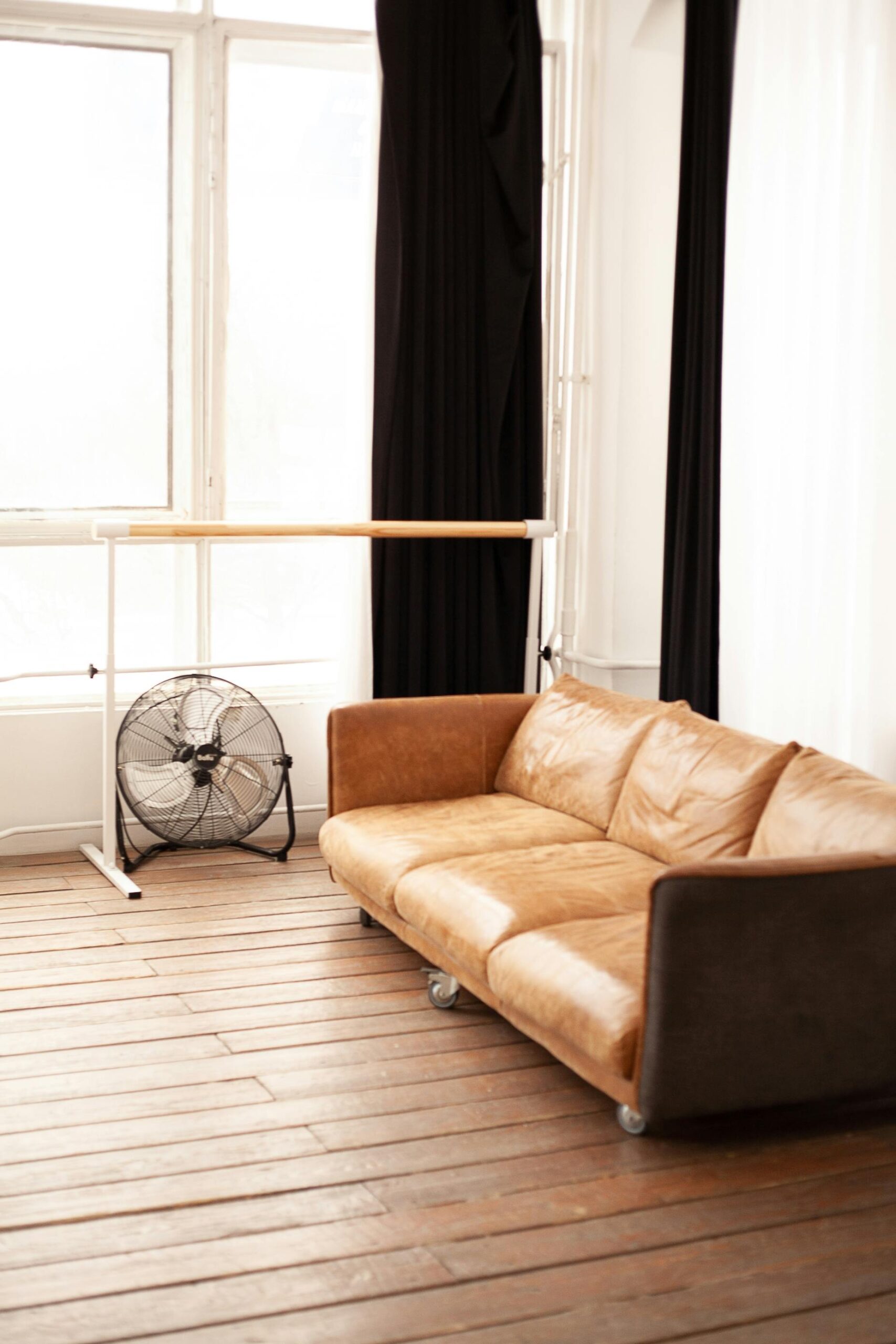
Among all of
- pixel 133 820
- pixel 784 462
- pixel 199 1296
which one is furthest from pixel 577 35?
pixel 199 1296

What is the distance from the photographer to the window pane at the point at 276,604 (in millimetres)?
4891

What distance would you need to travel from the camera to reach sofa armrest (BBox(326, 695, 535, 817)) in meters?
4.05

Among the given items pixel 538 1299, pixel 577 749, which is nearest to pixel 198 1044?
pixel 538 1299

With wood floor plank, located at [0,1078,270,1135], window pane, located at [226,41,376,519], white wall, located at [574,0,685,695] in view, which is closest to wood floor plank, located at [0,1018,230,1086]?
wood floor plank, located at [0,1078,270,1135]

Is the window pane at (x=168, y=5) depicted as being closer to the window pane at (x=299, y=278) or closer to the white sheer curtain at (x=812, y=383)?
the window pane at (x=299, y=278)

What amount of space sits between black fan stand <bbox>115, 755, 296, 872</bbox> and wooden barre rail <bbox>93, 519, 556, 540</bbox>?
0.73 meters

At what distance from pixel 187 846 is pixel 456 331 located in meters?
1.85

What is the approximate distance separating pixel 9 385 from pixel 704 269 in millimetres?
2155

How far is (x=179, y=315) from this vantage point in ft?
15.5

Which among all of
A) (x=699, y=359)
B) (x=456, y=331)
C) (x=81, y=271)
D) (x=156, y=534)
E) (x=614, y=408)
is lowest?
(x=156, y=534)

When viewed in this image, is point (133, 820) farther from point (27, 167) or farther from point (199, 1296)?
point (199, 1296)

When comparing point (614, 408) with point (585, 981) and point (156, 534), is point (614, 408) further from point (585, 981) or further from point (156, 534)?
point (585, 981)

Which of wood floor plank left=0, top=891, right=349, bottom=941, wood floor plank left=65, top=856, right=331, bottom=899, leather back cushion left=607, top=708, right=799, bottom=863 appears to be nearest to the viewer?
leather back cushion left=607, top=708, right=799, bottom=863

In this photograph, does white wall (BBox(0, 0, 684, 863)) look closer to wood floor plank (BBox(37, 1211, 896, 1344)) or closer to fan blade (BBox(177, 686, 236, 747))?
fan blade (BBox(177, 686, 236, 747))
